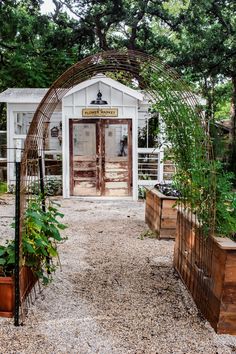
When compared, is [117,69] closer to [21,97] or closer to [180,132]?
[180,132]

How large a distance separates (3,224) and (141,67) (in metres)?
3.96

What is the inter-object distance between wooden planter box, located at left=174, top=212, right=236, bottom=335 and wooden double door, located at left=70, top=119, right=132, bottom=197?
5.97 m

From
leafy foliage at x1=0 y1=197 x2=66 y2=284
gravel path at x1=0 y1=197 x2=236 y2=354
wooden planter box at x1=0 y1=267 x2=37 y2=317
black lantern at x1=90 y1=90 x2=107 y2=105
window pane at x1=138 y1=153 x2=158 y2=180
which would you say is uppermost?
black lantern at x1=90 y1=90 x2=107 y2=105

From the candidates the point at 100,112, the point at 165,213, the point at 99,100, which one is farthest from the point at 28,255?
the point at 99,100

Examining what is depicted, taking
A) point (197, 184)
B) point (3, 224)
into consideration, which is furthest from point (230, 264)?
point (3, 224)

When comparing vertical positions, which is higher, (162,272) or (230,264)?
(230,264)

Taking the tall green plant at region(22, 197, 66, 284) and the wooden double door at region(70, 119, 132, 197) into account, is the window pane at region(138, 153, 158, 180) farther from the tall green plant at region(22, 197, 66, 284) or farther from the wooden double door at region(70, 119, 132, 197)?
the tall green plant at region(22, 197, 66, 284)

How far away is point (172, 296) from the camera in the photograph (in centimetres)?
347

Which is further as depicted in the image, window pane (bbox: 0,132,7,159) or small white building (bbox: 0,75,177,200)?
window pane (bbox: 0,132,7,159)

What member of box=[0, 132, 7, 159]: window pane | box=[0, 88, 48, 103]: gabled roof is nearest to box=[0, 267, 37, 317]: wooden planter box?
box=[0, 88, 48, 103]: gabled roof

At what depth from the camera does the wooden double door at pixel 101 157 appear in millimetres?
9500

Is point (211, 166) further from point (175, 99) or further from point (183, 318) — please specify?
point (183, 318)

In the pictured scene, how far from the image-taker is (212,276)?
283cm

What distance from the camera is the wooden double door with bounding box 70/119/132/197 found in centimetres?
950
